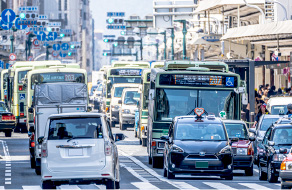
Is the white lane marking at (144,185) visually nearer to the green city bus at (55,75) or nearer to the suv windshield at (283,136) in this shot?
the suv windshield at (283,136)

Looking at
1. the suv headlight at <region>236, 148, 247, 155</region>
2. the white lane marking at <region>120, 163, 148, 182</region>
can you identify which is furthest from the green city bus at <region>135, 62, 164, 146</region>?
the suv headlight at <region>236, 148, 247, 155</region>

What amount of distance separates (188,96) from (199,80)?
534 millimetres

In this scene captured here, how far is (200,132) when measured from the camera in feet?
71.9

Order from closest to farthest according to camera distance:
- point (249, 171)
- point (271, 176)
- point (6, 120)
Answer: point (271, 176)
point (249, 171)
point (6, 120)

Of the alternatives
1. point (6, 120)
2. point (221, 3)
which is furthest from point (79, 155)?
point (221, 3)

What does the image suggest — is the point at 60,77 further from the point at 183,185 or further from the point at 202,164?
the point at 183,185

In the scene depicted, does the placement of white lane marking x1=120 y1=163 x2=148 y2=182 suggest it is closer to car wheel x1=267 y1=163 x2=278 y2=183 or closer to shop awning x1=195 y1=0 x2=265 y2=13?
car wheel x1=267 y1=163 x2=278 y2=183

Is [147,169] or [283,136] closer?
[283,136]

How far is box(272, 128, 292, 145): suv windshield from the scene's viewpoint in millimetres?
21703

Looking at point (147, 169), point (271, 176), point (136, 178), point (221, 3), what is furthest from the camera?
point (221, 3)

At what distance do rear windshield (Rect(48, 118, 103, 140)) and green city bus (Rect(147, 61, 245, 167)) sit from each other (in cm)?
799

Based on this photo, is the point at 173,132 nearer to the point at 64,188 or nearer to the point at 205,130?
the point at 205,130

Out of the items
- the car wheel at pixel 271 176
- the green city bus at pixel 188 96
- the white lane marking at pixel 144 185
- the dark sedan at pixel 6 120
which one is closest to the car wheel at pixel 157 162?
the green city bus at pixel 188 96

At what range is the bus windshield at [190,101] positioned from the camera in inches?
994
